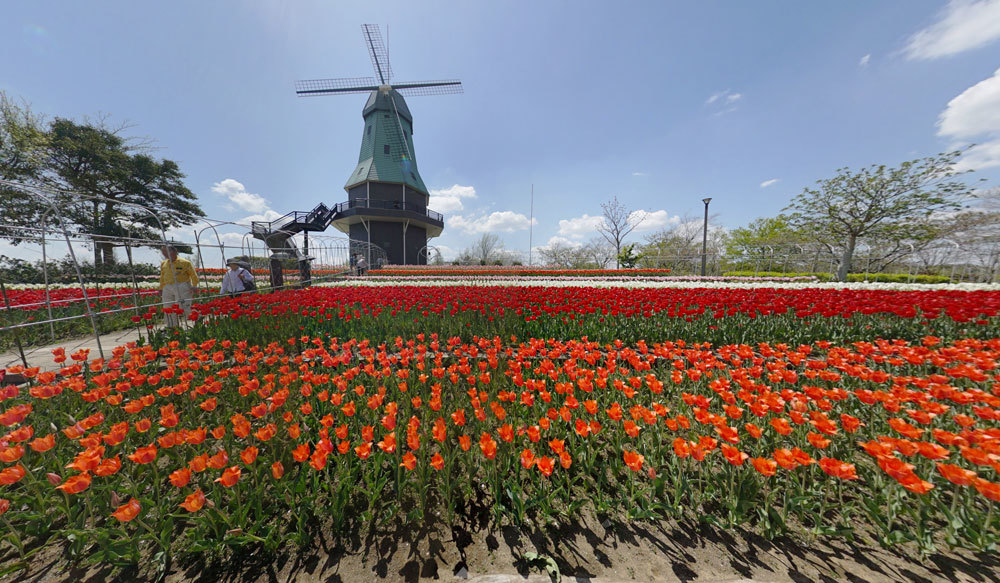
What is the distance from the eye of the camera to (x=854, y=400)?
281cm

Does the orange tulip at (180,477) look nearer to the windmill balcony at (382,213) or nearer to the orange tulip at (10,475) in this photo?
the orange tulip at (10,475)

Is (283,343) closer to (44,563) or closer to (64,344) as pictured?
(44,563)

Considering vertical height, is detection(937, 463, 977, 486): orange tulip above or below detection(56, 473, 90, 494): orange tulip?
below

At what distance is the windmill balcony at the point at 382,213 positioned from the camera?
27438 mm

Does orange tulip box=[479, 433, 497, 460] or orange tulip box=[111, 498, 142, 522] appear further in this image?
orange tulip box=[479, 433, 497, 460]

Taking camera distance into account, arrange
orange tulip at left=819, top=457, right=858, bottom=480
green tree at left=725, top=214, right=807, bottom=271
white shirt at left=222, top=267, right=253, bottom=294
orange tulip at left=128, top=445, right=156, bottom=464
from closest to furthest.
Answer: orange tulip at left=819, top=457, right=858, bottom=480, orange tulip at left=128, top=445, right=156, bottom=464, white shirt at left=222, top=267, right=253, bottom=294, green tree at left=725, top=214, right=807, bottom=271

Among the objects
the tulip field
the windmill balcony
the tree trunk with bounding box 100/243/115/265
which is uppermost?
the windmill balcony

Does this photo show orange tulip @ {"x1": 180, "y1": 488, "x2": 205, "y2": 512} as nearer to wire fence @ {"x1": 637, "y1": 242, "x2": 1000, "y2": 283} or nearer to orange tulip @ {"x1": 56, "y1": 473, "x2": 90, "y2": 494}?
orange tulip @ {"x1": 56, "y1": 473, "x2": 90, "y2": 494}

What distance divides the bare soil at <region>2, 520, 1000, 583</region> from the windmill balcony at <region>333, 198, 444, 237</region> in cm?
2878

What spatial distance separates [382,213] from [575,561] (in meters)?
29.8

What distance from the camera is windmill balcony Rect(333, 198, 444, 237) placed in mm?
27438

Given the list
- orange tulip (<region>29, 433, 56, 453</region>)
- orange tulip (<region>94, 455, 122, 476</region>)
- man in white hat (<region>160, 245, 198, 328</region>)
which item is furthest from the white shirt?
orange tulip (<region>94, 455, 122, 476</region>)

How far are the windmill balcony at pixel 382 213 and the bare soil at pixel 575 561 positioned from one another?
28.8 meters

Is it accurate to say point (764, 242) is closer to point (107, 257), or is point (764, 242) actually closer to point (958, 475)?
point (958, 475)
